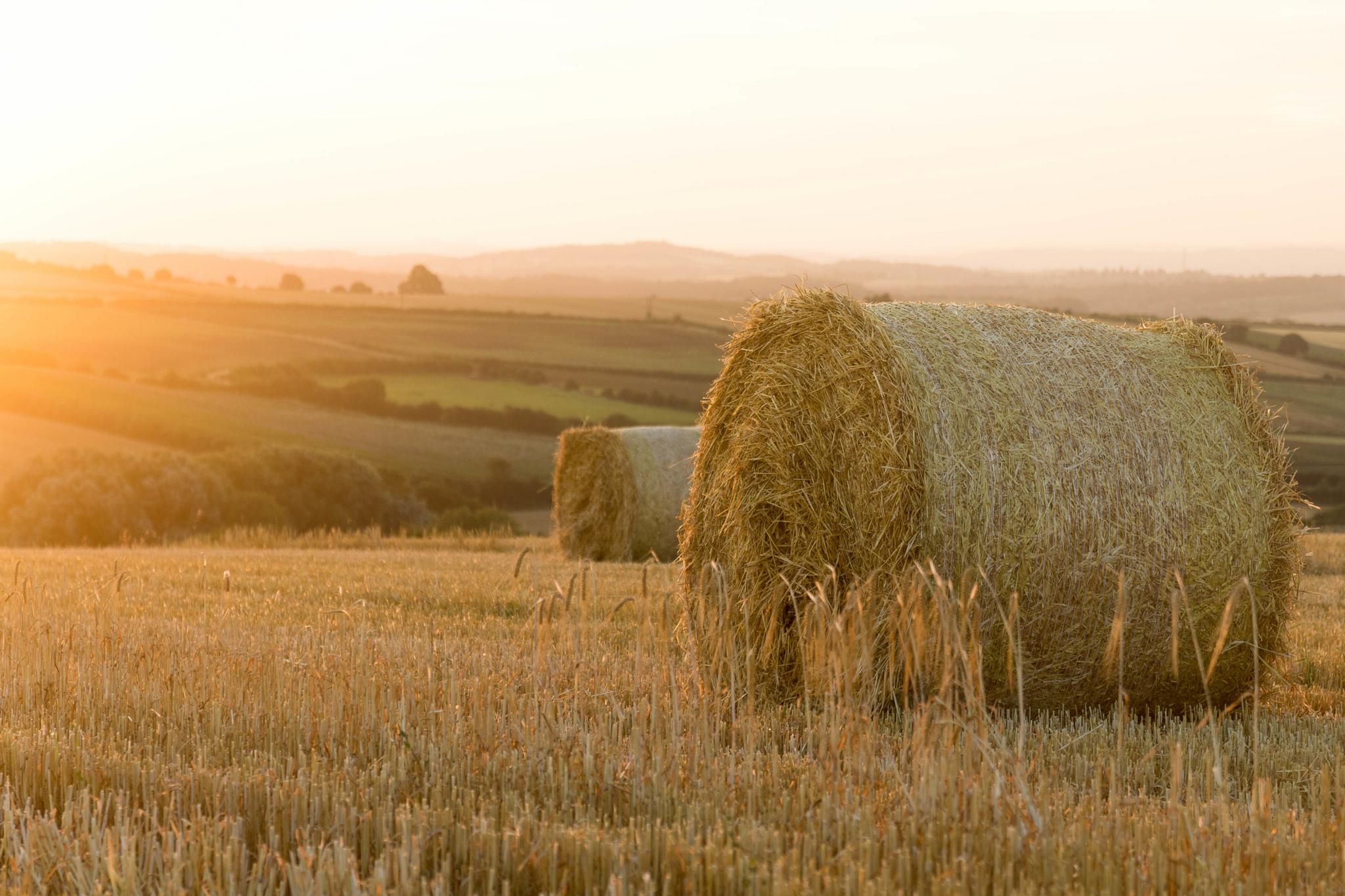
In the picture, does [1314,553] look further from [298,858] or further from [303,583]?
[298,858]

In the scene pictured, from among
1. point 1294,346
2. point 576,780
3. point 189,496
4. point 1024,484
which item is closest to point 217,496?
point 189,496

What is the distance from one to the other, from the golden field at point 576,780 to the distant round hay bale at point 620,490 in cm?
1120

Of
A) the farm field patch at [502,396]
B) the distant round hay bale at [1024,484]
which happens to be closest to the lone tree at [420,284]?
the farm field patch at [502,396]

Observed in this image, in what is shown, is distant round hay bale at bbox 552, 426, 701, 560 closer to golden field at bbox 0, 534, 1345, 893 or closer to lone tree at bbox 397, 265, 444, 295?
golden field at bbox 0, 534, 1345, 893

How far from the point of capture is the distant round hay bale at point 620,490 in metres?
20.0

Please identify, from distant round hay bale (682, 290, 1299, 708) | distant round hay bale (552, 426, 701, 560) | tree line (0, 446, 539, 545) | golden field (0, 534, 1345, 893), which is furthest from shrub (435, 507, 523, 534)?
distant round hay bale (682, 290, 1299, 708)

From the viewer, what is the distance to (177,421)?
4562 centimetres

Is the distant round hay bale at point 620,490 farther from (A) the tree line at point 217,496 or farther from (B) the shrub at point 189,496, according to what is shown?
(B) the shrub at point 189,496

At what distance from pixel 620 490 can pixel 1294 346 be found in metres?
33.5

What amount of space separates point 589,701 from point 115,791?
2.42 metres

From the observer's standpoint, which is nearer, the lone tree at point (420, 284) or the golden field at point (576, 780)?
the golden field at point (576, 780)

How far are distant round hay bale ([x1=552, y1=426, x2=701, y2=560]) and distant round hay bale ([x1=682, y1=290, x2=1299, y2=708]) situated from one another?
11408mm

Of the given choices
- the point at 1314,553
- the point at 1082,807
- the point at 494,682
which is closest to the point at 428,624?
the point at 494,682

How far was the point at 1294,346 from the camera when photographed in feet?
148
